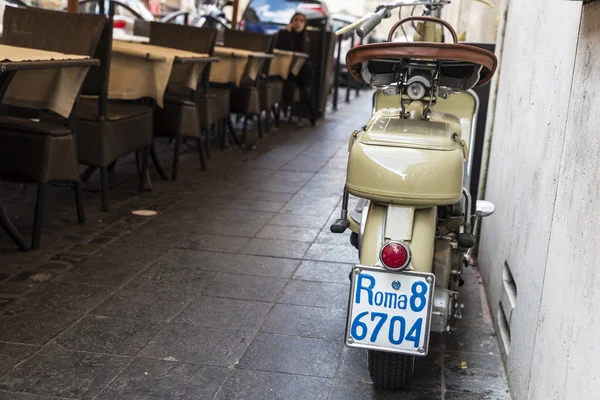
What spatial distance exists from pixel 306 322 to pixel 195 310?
21.6 inches

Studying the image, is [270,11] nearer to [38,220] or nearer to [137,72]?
[137,72]

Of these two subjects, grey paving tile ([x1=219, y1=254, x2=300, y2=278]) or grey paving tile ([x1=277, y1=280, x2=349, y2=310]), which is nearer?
grey paving tile ([x1=277, y1=280, x2=349, y2=310])

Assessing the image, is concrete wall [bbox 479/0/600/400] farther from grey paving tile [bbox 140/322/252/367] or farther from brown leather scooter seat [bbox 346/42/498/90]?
grey paving tile [bbox 140/322/252/367]

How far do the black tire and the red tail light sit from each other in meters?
0.40

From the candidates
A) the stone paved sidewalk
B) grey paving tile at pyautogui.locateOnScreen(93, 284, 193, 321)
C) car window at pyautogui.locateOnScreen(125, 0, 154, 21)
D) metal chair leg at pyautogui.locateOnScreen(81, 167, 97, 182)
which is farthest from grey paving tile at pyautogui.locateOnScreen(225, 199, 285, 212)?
car window at pyautogui.locateOnScreen(125, 0, 154, 21)

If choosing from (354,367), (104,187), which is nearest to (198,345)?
(354,367)

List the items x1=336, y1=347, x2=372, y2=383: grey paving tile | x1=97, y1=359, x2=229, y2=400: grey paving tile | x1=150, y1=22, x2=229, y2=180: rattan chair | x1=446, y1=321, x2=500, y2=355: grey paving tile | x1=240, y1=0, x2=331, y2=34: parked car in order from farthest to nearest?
x1=240, y1=0, x2=331, y2=34: parked car < x1=150, y1=22, x2=229, y2=180: rattan chair < x1=446, y1=321, x2=500, y2=355: grey paving tile < x1=336, y1=347, x2=372, y2=383: grey paving tile < x1=97, y1=359, x2=229, y2=400: grey paving tile

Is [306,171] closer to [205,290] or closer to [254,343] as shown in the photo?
[205,290]

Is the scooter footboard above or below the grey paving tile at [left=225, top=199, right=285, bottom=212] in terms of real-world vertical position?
above

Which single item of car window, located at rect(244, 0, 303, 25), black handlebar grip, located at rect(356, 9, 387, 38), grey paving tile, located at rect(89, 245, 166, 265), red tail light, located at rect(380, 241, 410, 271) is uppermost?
car window, located at rect(244, 0, 303, 25)

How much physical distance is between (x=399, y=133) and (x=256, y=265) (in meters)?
1.96

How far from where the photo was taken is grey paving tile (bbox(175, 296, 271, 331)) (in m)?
3.68

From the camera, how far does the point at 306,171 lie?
7.89 m

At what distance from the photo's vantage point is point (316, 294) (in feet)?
13.6
